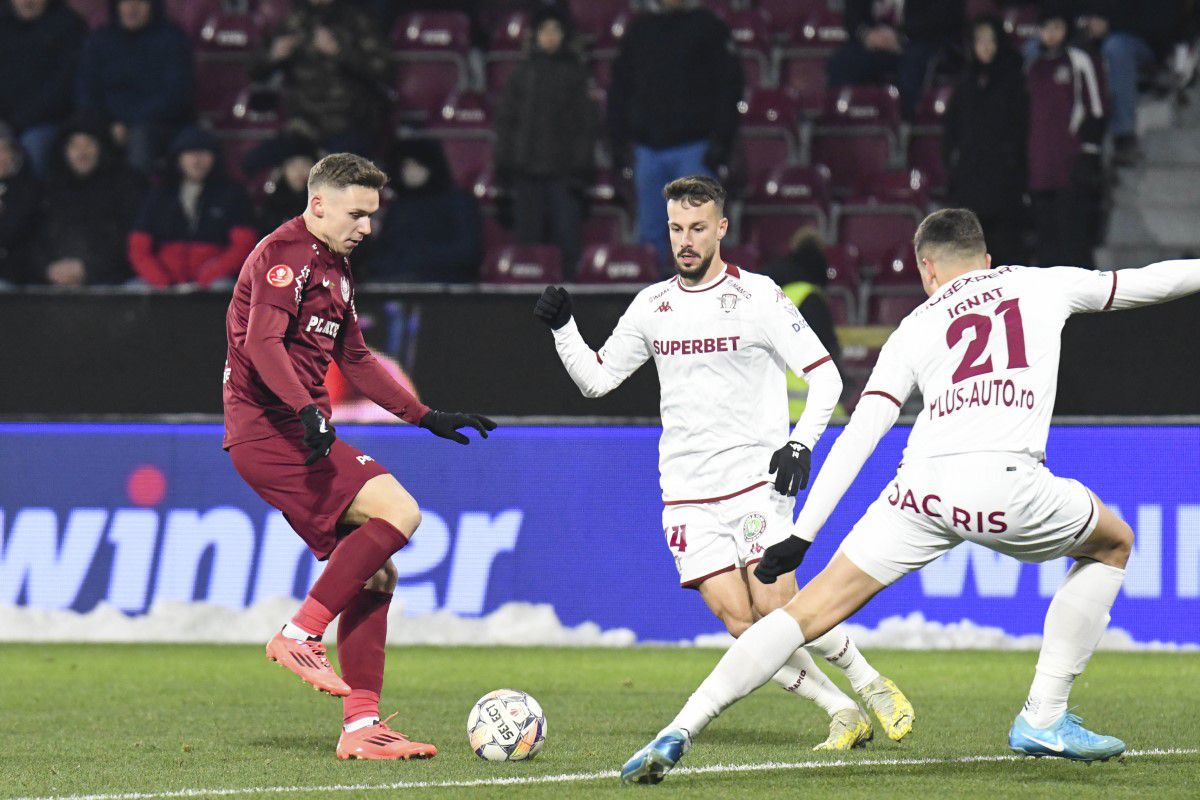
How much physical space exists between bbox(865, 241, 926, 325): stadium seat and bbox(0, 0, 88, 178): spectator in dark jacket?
266 inches

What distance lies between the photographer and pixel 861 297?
1327 centimetres

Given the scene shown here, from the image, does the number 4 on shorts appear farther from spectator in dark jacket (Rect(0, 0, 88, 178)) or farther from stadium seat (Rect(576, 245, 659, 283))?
spectator in dark jacket (Rect(0, 0, 88, 178))

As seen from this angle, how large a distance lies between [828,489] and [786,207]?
8950mm

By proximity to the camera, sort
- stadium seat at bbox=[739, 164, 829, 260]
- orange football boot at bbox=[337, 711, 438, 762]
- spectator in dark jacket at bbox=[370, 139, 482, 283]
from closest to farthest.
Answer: orange football boot at bbox=[337, 711, 438, 762], spectator in dark jacket at bbox=[370, 139, 482, 283], stadium seat at bbox=[739, 164, 829, 260]

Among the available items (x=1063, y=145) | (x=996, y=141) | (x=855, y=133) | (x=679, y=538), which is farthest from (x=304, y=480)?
(x=855, y=133)

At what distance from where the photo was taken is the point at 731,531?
7.17 m

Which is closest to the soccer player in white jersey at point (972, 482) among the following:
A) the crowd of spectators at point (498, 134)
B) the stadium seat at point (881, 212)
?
the crowd of spectators at point (498, 134)

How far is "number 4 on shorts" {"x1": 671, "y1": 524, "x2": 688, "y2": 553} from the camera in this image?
7223mm

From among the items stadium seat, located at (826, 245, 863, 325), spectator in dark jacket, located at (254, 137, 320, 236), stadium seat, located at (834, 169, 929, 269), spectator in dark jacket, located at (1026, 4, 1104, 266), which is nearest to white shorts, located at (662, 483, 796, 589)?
stadium seat, located at (826, 245, 863, 325)

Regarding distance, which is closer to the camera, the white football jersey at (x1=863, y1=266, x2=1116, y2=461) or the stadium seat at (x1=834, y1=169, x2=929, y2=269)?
the white football jersey at (x1=863, y1=266, x2=1116, y2=461)

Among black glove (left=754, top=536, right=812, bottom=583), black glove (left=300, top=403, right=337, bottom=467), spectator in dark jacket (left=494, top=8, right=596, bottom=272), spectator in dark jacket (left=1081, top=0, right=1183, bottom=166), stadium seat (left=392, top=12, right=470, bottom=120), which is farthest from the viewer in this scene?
stadium seat (left=392, top=12, right=470, bottom=120)

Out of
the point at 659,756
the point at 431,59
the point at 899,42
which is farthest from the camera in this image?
the point at 431,59

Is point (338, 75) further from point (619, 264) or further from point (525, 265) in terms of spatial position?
point (619, 264)

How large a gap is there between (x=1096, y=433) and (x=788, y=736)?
3.98 meters
